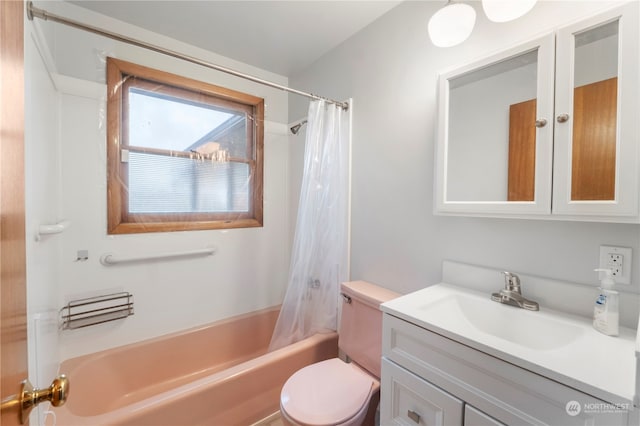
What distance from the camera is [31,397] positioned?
1.64 ft

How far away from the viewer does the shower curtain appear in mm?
1818

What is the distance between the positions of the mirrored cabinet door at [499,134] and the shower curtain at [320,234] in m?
0.75

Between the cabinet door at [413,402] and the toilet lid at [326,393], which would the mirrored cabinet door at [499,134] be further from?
the toilet lid at [326,393]

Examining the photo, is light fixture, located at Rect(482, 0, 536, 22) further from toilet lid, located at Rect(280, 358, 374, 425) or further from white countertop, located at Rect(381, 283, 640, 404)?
toilet lid, located at Rect(280, 358, 374, 425)

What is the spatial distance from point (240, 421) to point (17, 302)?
1.32 metres

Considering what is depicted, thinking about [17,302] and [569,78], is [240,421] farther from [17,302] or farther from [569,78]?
[569,78]

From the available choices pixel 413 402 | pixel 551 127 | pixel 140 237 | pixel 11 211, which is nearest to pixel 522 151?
pixel 551 127

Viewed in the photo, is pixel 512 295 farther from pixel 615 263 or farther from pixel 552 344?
pixel 615 263

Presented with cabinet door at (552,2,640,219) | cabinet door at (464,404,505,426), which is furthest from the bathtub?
cabinet door at (552,2,640,219)

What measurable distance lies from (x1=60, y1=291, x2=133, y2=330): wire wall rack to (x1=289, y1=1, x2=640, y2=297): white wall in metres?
1.53

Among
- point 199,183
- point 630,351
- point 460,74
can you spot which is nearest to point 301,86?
point 199,183

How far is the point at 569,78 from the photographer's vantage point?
0.87 m

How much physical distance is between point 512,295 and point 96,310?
2.26 metres

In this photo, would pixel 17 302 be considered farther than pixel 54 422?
No
